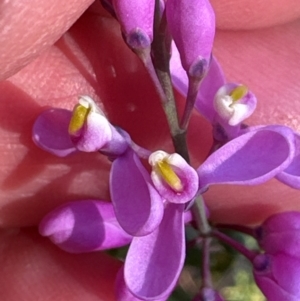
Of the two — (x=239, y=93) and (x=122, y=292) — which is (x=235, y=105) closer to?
(x=239, y=93)

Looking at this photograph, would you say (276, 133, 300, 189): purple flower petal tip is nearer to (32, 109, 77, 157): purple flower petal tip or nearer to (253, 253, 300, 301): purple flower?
(253, 253, 300, 301): purple flower

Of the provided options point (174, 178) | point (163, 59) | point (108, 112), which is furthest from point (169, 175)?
point (108, 112)

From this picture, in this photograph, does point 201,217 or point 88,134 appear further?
point 201,217

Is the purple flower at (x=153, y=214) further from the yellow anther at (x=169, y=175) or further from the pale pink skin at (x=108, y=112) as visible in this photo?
the pale pink skin at (x=108, y=112)

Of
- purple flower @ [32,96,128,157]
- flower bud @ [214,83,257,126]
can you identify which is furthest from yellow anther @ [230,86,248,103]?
purple flower @ [32,96,128,157]

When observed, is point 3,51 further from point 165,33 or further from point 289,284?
point 289,284

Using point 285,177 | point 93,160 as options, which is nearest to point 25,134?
point 93,160
